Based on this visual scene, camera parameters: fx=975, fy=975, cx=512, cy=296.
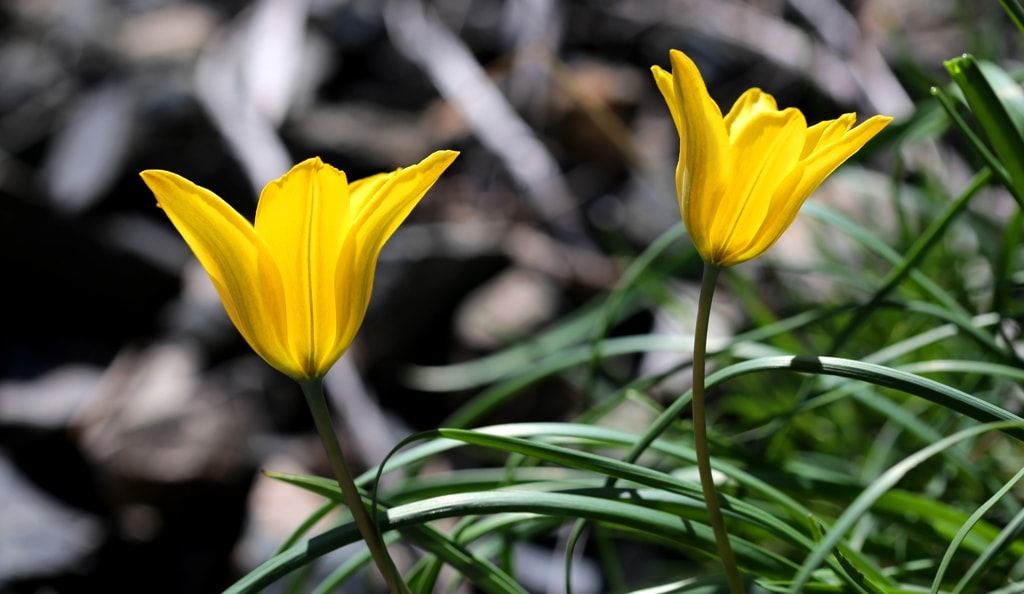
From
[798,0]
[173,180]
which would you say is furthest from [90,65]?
[173,180]

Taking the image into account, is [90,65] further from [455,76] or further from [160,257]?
[455,76]

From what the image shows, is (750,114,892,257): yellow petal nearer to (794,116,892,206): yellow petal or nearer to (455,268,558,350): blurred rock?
(794,116,892,206): yellow petal

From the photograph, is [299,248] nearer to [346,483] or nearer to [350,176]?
[346,483]

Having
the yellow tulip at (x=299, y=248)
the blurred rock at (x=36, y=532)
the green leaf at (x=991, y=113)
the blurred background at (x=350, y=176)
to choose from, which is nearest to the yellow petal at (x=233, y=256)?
the yellow tulip at (x=299, y=248)

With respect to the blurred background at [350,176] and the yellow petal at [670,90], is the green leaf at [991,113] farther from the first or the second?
the blurred background at [350,176]

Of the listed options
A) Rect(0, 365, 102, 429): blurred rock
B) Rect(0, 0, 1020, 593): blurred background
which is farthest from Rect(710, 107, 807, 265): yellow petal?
Rect(0, 365, 102, 429): blurred rock

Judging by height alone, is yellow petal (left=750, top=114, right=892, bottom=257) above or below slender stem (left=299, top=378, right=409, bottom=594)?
above

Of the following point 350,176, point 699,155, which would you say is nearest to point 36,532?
point 350,176
